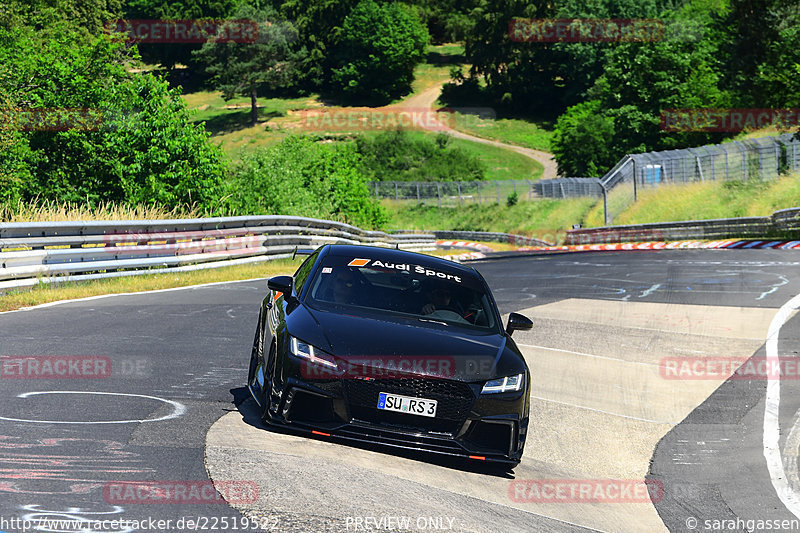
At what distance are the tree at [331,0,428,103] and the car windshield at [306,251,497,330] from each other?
125 meters

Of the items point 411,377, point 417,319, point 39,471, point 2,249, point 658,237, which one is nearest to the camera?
point 39,471

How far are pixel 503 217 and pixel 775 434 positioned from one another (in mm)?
57304

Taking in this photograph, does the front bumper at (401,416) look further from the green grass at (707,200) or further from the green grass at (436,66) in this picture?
the green grass at (436,66)

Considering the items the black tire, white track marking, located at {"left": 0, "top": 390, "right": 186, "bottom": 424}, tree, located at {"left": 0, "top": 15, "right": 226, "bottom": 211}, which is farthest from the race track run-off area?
tree, located at {"left": 0, "top": 15, "right": 226, "bottom": 211}

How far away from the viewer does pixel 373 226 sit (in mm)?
46938

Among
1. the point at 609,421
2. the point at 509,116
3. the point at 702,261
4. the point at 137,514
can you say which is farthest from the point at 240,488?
the point at 509,116

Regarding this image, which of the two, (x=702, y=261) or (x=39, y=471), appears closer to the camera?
(x=39, y=471)

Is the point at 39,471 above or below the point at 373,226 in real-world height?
above

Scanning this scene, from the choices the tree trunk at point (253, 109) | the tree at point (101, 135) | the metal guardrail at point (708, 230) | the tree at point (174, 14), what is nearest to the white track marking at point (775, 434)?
the tree at point (101, 135)

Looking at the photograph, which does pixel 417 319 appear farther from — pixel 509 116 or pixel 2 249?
pixel 509 116

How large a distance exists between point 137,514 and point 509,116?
124817 millimetres

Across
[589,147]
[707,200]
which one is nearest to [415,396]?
[707,200]

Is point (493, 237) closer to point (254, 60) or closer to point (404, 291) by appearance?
point (404, 291)

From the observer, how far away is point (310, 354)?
6.89m
